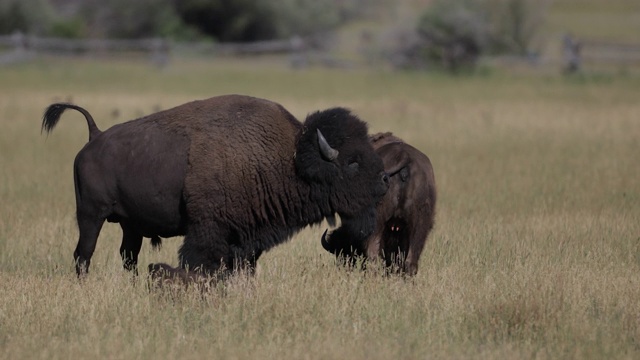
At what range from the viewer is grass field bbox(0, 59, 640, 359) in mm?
6977

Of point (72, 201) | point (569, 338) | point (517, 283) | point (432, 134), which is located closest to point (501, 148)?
point (432, 134)

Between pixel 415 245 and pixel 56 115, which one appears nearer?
pixel 415 245

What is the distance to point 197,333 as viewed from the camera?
23.5 feet

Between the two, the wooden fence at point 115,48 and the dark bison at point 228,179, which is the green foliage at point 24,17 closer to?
the wooden fence at point 115,48

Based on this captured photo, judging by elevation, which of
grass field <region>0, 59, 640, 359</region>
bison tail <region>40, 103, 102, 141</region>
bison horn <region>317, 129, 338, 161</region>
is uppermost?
bison tail <region>40, 103, 102, 141</region>

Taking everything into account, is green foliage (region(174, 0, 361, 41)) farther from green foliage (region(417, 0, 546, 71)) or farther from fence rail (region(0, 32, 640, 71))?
green foliage (region(417, 0, 546, 71))

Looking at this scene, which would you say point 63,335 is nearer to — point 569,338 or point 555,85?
point 569,338

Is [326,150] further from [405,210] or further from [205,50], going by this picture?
[205,50]

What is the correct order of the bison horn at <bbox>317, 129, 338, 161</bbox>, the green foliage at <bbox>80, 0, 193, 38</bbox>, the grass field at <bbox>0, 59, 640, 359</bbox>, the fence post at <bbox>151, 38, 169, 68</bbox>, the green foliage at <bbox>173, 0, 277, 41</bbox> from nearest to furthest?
the grass field at <bbox>0, 59, 640, 359</bbox>, the bison horn at <bbox>317, 129, 338, 161</bbox>, the fence post at <bbox>151, 38, 169, 68</bbox>, the green foliage at <bbox>173, 0, 277, 41</bbox>, the green foliage at <bbox>80, 0, 193, 38</bbox>

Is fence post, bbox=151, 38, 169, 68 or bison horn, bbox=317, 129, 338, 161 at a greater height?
bison horn, bbox=317, 129, 338, 161

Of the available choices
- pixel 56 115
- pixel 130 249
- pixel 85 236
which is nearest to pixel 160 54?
pixel 56 115

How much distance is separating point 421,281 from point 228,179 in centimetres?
184

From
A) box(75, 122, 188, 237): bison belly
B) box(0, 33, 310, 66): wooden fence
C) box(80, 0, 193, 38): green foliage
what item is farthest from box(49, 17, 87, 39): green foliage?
box(75, 122, 188, 237): bison belly

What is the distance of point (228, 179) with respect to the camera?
848 centimetres
